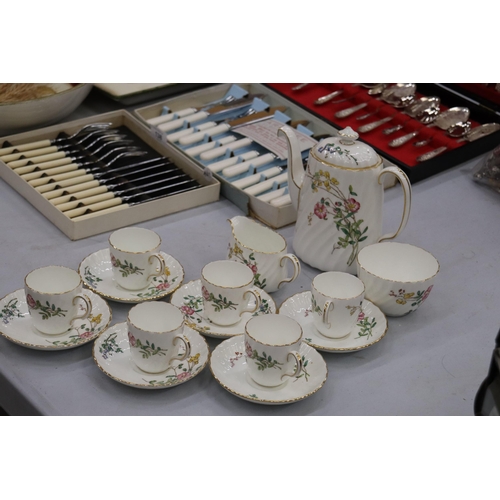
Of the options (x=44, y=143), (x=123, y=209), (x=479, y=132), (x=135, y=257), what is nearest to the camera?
(x=135, y=257)

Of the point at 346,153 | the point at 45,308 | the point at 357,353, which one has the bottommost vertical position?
the point at 357,353

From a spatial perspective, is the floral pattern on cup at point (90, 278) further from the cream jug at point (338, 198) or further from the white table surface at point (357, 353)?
the cream jug at point (338, 198)

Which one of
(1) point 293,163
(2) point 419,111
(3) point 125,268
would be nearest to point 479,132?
(2) point 419,111

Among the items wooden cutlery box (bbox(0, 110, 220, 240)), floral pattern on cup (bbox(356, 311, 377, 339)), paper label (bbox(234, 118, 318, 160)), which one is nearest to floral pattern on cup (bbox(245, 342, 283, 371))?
floral pattern on cup (bbox(356, 311, 377, 339))

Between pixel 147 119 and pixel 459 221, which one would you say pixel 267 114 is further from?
pixel 459 221

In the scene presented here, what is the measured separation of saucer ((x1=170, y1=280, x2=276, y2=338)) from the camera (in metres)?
1.52

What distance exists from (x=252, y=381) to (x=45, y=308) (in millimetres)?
367

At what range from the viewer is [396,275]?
1.68 metres

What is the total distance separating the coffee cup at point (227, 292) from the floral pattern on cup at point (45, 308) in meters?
0.25

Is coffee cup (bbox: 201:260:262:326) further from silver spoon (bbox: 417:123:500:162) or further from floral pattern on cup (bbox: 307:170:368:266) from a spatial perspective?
silver spoon (bbox: 417:123:500:162)

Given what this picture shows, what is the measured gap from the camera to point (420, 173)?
208cm

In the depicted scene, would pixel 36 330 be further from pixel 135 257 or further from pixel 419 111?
pixel 419 111

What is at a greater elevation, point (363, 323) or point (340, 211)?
point (340, 211)

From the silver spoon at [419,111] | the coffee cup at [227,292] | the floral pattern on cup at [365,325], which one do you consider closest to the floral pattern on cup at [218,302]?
the coffee cup at [227,292]
